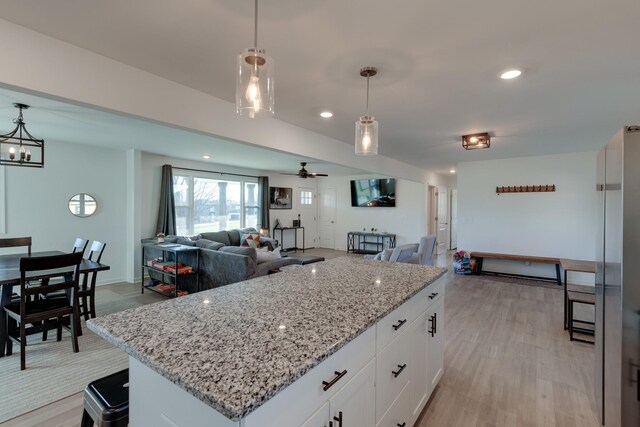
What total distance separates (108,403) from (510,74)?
10.3 ft

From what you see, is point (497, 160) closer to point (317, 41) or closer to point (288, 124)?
point (288, 124)

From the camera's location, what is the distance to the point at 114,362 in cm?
275

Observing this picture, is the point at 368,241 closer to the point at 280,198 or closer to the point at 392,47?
the point at 280,198

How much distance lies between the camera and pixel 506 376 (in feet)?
8.30

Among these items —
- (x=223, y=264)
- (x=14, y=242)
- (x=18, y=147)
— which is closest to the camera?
(x=18, y=147)

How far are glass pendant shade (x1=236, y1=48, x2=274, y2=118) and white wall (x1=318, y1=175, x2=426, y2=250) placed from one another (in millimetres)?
7203

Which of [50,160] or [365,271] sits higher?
[50,160]

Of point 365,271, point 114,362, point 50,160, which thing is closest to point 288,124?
point 365,271

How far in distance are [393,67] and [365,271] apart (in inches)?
60.8

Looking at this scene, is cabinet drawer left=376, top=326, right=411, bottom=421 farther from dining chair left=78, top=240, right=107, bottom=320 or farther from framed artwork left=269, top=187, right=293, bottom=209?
framed artwork left=269, top=187, right=293, bottom=209

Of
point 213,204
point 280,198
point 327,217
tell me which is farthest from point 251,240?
point 327,217

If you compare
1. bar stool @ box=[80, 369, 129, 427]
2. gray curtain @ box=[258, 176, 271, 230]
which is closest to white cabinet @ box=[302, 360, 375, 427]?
bar stool @ box=[80, 369, 129, 427]

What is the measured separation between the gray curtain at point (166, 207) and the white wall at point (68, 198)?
2.03 ft

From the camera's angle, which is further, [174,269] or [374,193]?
[374,193]
